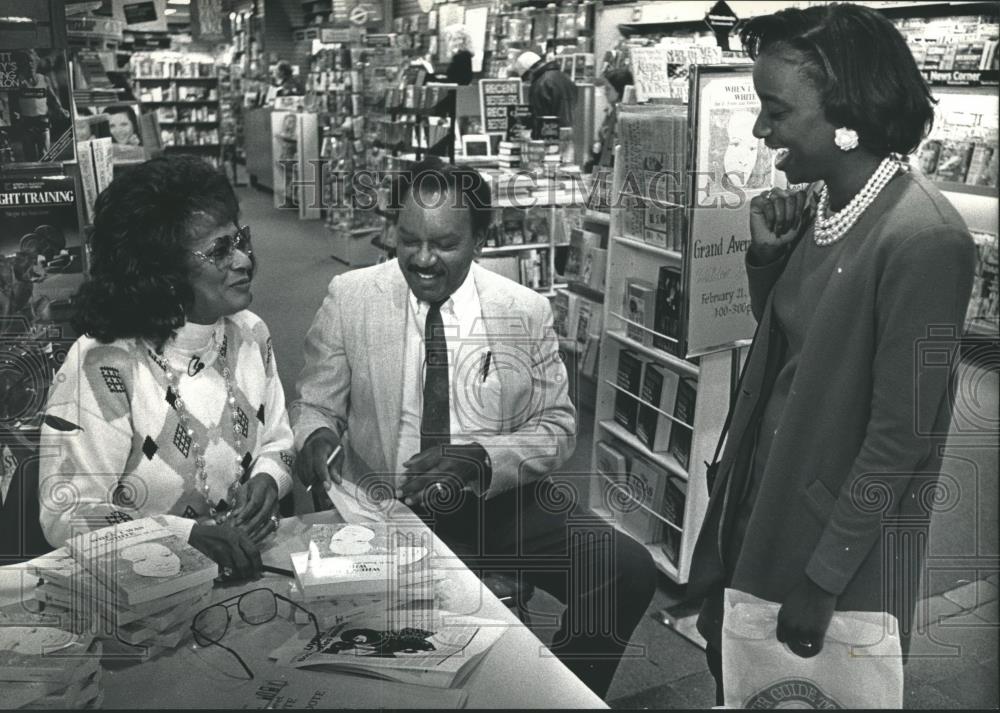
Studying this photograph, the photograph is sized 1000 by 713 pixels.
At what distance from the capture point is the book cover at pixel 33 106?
3.99 ft

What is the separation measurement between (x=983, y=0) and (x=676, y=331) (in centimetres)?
329

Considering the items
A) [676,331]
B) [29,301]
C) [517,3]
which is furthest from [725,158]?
[29,301]

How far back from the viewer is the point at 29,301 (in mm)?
1374

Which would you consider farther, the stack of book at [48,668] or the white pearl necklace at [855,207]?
the white pearl necklace at [855,207]

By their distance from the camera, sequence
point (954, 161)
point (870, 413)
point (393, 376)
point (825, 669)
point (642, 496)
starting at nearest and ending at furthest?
1. point (825, 669)
2. point (870, 413)
3. point (393, 376)
4. point (642, 496)
5. point (954, 161)

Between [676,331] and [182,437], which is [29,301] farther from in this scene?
[676,331]

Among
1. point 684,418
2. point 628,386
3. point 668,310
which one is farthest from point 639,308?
point 684,418

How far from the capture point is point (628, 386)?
2871 millimetres

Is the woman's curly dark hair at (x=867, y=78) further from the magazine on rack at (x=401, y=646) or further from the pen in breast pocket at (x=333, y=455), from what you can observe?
the pen in breast pocket at (x=333, y=455)

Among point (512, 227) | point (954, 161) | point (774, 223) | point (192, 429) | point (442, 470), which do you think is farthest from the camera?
point (954, 161)

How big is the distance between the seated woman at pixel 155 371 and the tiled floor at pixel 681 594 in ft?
0.44

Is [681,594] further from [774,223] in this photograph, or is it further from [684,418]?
[774,223]

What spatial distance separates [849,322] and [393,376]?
0.98m

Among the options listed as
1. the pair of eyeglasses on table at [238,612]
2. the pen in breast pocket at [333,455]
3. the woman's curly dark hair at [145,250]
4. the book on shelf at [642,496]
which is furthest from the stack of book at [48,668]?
the book on shelf at [642,496]
